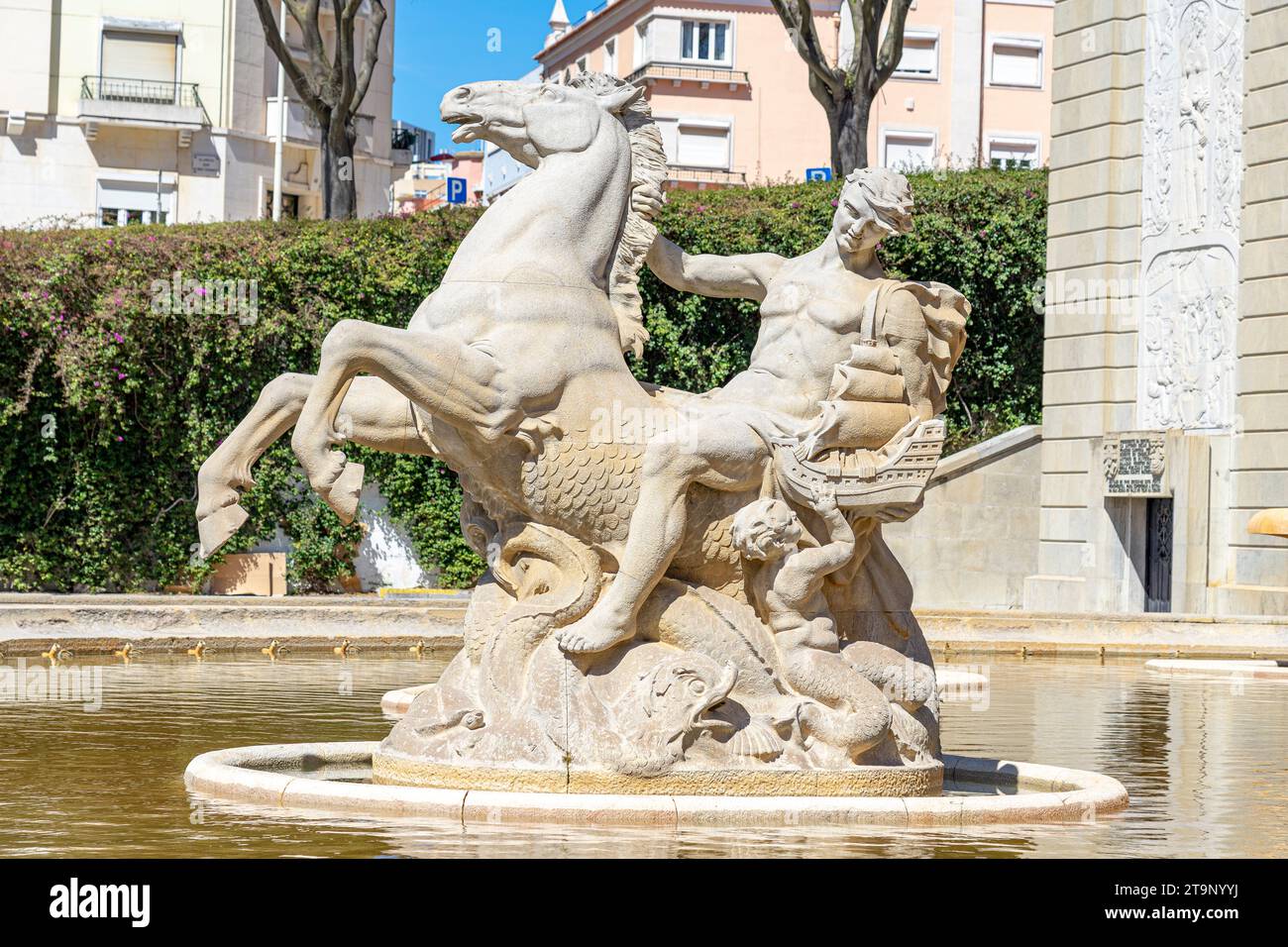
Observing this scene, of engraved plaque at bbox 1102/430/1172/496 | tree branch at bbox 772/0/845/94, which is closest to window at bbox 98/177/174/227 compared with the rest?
tree branch at bbox 772/0/845/94

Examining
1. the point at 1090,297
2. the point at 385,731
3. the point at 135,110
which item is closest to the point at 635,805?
the point at 385,731

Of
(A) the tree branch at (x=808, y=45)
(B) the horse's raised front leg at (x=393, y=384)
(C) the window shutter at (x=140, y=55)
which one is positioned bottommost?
(B) the horse's raised front leg at (x=393, y=384)

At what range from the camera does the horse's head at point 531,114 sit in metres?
8.28

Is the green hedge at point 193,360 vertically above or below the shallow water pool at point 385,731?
above

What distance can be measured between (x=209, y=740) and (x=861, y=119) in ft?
63.7

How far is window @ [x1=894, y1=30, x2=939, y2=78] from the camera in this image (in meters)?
52.4

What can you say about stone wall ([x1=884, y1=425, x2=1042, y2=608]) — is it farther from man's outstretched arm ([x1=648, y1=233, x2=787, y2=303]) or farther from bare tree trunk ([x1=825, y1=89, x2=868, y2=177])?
man's outstretched arm ([x1=648, y1=233, x2=787, y2=303])

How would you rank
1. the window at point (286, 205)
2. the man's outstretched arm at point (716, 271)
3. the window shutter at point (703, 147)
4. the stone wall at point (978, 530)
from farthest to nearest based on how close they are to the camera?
the window shutter at point (703, 147), the window at point (286, 205), the stone wall at point (978, 530), the man's outstretched arm at point (716, 271)

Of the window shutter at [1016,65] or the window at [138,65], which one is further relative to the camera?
the window shutter at [1016,65]

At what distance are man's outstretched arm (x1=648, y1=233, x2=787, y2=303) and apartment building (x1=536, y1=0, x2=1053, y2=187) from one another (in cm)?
4349

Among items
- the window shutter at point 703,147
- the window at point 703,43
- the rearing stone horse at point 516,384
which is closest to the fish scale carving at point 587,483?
the rearing stone horse at point 516,384

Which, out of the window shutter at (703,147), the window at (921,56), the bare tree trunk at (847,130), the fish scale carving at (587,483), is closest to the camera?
the fish scale carving at (587,483)

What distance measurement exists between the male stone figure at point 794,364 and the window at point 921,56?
4508 centimetres

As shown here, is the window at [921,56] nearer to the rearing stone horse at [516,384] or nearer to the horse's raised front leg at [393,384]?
the rearing stone horse at [516,384]
